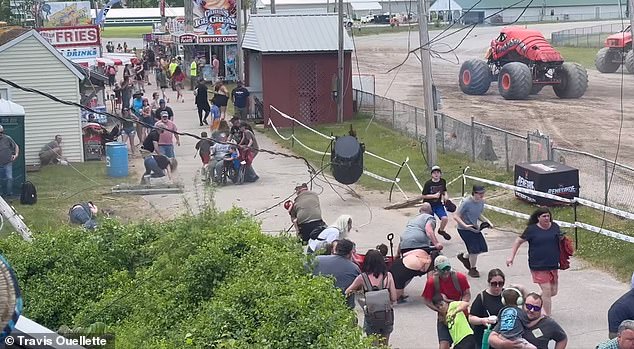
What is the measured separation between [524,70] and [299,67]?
30.4 ft

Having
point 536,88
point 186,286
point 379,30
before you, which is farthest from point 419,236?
point 379,30

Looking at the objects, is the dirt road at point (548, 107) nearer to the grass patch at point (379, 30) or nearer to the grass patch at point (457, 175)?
the grass patch at point (457, 175)

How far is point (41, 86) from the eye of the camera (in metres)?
25.1

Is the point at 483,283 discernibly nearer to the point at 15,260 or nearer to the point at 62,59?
the point at 15,260

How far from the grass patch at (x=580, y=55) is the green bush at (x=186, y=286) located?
4330 cm

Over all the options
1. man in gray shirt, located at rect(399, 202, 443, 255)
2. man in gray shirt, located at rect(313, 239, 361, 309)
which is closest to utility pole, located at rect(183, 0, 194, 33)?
man in gray shirt, located at rect(399, 202, 443, 255)

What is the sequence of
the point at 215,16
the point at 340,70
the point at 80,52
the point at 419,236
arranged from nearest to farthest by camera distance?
the point at 419,236, the point at 340,70, the point at 80,52, the point at 215,16

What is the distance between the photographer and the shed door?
30188 millimetres

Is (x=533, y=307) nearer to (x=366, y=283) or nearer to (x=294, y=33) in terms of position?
(x=366, y=283)

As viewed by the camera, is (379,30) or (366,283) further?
(379,30)

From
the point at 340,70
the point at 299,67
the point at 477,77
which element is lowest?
the point at 477,77

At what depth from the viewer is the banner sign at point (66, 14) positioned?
5318 centimetres

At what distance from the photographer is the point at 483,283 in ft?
43.8

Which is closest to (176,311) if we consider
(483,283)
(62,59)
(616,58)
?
(483,283)
